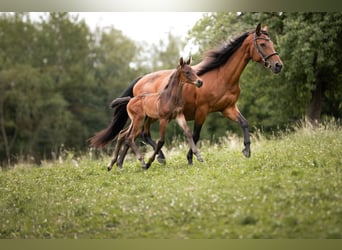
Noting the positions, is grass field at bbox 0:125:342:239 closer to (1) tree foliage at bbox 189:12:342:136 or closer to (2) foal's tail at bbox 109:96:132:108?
(2) foal's tail at bbox 109:96:132:108

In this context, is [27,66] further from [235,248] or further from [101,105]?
[235,248]

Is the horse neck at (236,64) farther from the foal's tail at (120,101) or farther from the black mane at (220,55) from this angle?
the foal's tail at (120,101)

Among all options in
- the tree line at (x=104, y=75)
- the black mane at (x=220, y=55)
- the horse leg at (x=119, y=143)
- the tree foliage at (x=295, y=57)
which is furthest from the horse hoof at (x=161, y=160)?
the tree line at (x=104, y=75)

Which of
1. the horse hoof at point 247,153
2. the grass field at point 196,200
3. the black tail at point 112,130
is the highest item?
the black tail at point 112,130

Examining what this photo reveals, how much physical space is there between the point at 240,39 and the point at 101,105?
1096 centimetres

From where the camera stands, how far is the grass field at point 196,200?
5738 mm

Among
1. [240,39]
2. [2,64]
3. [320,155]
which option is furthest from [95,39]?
[320,155]

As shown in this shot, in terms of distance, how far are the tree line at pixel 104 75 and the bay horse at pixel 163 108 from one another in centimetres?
264

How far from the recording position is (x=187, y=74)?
702 centimetres

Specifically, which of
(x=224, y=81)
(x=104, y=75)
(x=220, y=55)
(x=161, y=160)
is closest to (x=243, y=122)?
(x=224, y=81)

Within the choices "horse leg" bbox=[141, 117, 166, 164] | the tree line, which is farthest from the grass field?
the tree line

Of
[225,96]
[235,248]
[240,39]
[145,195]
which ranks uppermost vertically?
[240,39]

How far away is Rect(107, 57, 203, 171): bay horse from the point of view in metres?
7.07

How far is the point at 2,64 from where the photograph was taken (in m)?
15.2
